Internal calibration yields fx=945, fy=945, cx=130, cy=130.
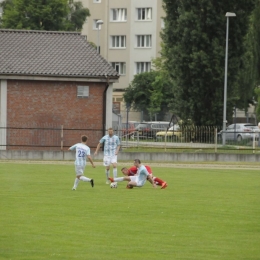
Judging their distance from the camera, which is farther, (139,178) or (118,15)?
(118,15)

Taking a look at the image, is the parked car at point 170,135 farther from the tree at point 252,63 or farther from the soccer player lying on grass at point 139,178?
the tree at point 252,63

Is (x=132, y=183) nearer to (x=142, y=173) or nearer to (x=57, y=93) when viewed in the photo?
(x=142, y=173)

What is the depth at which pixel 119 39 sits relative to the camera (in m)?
100

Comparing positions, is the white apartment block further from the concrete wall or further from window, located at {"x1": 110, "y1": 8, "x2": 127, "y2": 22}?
the concrete wall

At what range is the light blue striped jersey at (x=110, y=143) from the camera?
28.2 meters

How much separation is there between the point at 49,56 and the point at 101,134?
6.41m

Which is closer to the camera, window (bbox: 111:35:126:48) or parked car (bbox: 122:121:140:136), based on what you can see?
parked car (bbox: 122:121:140:136)

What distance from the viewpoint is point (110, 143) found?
28203mm

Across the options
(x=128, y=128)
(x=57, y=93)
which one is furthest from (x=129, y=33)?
(x=57, y=93)

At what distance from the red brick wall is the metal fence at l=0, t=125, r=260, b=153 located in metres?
0.81

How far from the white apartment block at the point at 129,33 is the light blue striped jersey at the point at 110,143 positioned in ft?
227

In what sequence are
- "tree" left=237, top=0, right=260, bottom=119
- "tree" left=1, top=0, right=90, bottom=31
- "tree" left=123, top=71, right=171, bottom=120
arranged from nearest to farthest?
1. "tree" left=237, top=0, right=260, bottom=119
2. "tree" left=1, top=0, right=90, bottom=31
3. "tree" left=123, top=71, right=171, bottom=120

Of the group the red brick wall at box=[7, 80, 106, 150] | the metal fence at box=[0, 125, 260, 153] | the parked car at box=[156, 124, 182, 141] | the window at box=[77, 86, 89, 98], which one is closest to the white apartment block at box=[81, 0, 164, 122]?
the window at box=[77, 86, 89, 98]

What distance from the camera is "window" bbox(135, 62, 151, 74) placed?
99.4 meters
